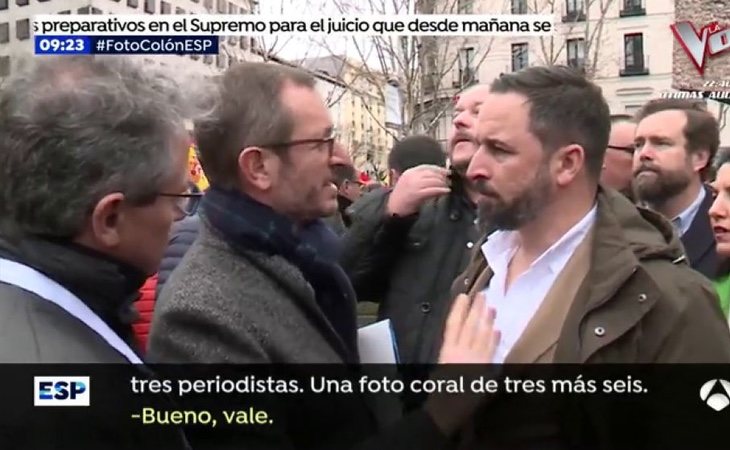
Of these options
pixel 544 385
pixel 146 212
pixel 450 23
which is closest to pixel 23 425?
pixel 146 212

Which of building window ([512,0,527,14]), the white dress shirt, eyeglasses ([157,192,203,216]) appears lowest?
the white dress shirt

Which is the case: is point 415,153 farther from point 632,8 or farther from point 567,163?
point 632,8

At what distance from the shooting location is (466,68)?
4.46 ft

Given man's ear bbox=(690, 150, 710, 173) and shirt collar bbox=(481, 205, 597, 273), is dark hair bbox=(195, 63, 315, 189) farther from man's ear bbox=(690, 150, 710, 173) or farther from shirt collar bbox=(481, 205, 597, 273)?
man's ear bbox=(690, 150, 710, 173)

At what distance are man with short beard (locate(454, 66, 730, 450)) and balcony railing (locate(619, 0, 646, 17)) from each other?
0.37 feet

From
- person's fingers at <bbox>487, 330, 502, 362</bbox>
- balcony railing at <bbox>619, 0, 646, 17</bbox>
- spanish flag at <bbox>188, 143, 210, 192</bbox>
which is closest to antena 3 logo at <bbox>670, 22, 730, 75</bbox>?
balcony railing at <bbox>619, 0, 646, 17</bbox>

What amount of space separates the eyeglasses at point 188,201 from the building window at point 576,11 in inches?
Result: 23.7

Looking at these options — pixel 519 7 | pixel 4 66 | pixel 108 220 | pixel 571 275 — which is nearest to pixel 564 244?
pixel 571 275

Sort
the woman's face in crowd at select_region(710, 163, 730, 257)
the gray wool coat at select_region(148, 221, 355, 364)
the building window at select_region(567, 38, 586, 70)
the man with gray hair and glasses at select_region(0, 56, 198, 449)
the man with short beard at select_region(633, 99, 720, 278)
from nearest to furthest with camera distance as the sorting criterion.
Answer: the man with gray hair and glasses at select_region(0, 56, 198, 449), the gray wool coat at select_region(148, 221, 355, 364), the building window at select_region(567, 38, 586, 70), the man with short beard at select_region(633, 99, 720, 278), the woman's face in crowd at select_region(710, 163, 730, 257)

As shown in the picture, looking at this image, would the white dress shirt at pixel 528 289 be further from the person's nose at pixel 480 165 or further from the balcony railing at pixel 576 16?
the balcony railing at pixel 576 16

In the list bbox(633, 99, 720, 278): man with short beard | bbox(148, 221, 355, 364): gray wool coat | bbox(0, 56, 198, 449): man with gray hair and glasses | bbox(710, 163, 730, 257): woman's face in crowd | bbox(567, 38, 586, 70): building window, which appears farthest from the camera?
bbox(710, 163, 730, 257): woman's face in crowd

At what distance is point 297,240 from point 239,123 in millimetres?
187

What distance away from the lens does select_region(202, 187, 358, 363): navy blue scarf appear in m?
1.26

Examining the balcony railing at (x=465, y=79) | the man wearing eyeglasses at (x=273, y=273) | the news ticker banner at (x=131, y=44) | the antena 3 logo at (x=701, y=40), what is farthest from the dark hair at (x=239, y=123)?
the antena 3 logo at (x=701, y=40)
